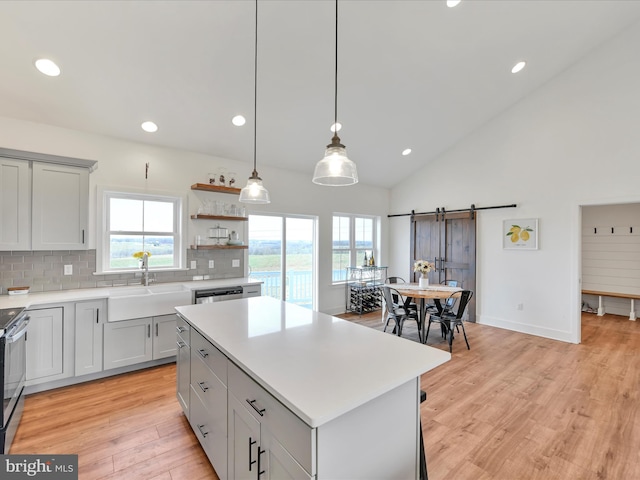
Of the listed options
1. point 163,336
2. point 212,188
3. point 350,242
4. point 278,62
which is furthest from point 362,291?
point 278,62

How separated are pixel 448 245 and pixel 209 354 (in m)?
5.22

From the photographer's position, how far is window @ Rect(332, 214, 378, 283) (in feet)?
19.9

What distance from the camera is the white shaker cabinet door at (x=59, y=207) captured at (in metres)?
2.98

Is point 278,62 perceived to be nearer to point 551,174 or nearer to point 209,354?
point 209,354

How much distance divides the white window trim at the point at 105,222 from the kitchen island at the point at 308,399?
2.33 metres

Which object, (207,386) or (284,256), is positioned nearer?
(207,386)

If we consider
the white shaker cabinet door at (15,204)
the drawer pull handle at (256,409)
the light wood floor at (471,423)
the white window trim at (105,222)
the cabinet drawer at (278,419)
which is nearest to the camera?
the cabinet drawer at (278,419)

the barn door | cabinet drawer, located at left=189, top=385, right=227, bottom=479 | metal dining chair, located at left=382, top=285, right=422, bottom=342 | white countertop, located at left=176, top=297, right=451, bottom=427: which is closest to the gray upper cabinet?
white countertop, located at left=176, top=297, right=451, bottom=427

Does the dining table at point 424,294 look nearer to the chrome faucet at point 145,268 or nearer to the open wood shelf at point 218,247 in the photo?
the open wood shelf at point 218,247

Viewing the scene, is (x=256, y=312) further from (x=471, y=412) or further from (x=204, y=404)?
(x=471, y=412)

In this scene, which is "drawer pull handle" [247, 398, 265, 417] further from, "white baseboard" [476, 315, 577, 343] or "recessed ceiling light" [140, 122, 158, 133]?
"white baseboard" [476, 315, 577, 343]

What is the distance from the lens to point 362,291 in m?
6.01

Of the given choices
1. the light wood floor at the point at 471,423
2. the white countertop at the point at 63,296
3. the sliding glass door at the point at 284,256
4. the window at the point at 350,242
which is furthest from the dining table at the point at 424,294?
the white countertop at the point at 63,296

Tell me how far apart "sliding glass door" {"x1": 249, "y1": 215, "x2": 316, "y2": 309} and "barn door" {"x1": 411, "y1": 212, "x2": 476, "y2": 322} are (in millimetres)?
2374
